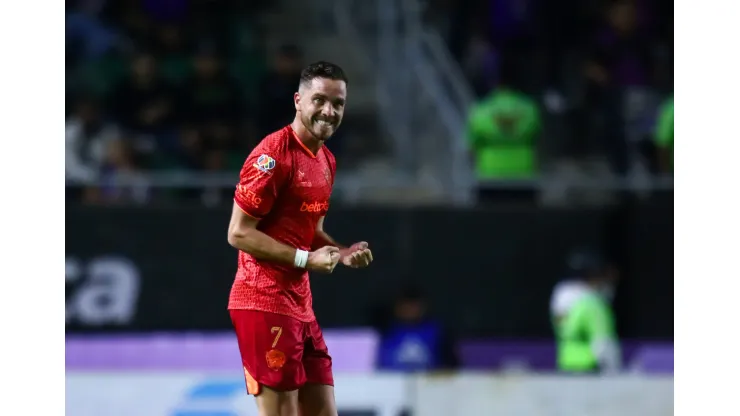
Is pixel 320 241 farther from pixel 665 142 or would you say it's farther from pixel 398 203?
pixel 665 142

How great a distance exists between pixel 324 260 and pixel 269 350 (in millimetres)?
536

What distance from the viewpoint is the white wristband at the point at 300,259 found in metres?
5.18

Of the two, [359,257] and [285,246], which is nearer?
[359,257]

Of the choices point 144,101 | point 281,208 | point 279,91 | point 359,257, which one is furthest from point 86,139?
point 359,257

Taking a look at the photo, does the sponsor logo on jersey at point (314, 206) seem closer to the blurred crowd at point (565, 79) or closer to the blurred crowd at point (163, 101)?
the blurred crowd at point (163, 101)

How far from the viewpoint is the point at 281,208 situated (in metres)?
5.39

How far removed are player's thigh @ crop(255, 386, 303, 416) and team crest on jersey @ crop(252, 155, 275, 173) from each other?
92 cm

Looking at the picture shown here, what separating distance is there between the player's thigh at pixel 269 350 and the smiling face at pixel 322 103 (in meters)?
0.80

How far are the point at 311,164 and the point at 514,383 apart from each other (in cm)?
477

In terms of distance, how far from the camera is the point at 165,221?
1214cm
